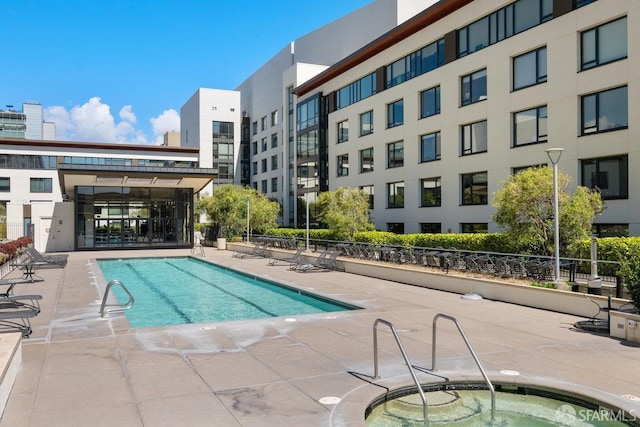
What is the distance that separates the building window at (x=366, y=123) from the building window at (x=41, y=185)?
40897 mm

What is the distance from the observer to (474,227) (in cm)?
2691

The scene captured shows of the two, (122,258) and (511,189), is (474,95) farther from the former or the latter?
(122,258)

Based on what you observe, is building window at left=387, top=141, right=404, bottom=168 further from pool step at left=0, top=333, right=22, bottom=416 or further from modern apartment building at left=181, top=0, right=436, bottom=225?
pool step at left=0, top=333, right=22, bottom=416

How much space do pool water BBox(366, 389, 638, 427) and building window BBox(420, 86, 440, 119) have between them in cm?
2489

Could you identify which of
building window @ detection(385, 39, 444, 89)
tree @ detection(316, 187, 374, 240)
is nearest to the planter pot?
tree @ detection(316, 187, 374, 240)

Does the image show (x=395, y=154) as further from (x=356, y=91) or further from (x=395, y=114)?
(x=356, y=91)

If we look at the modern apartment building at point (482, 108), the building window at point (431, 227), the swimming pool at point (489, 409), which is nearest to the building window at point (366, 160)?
the modern apartment building at point (482, 108)

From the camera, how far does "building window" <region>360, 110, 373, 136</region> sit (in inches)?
1433

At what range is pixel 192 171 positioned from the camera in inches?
1331

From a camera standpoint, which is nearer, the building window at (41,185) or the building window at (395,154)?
the building window at (395,154)

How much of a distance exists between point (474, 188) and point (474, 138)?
267 cm

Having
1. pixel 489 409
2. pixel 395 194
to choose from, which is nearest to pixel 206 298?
pixel 489 409

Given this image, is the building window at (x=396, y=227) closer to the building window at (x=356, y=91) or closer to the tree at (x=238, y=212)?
the building window at (x=356, y=91)

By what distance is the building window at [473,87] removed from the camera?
86.8 feet
